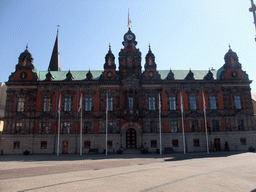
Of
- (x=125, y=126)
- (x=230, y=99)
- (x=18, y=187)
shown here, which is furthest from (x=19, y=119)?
(x=230, y=99)

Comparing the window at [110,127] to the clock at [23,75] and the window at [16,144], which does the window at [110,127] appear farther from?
the clock at [23,75]

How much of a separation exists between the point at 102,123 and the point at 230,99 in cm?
2536

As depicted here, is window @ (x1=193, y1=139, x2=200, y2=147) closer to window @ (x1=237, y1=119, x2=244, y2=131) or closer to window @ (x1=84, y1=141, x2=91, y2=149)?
window @ (x1=237, y1=119, x2=244, y2=131)

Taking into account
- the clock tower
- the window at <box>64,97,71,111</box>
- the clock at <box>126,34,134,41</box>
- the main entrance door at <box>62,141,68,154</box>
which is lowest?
the main entrance door at <box>62,141,68,154</box>

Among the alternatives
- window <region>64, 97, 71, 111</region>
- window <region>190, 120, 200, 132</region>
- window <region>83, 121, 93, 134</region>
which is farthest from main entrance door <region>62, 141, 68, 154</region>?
window <region>190, 120, 200, 132</region>

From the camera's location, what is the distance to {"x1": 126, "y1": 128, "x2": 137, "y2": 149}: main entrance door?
128ft

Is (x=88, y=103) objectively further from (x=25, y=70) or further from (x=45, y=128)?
(x=25, y=70)

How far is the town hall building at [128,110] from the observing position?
1528 inches

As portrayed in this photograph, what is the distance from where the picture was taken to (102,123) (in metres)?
39.4

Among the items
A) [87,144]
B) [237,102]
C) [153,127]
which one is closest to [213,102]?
[237,102]

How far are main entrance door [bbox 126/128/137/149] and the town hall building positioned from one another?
0.18m

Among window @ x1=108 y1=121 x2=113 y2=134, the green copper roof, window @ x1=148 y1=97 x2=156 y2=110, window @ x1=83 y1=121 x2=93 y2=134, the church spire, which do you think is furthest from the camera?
the church spire

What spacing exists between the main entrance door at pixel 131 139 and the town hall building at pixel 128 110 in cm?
18

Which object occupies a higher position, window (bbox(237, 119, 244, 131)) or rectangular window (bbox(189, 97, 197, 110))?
rectangular window (bbox(189, 97, 197, 110))
